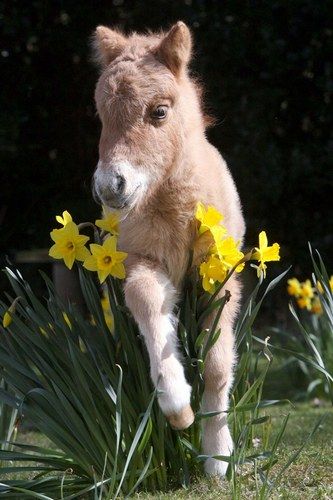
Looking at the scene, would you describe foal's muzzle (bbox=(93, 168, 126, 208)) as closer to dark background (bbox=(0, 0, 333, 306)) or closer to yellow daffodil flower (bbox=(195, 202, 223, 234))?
yellow daffodil flower (bbox=(195, 202, 223, 234))

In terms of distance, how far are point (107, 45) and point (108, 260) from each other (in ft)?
2.89

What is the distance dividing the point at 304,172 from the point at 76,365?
532 cm

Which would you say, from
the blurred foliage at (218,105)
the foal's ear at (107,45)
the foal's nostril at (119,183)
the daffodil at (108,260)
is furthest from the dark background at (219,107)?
the foal's nostril at (119,183)

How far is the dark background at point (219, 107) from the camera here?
794 centimetres

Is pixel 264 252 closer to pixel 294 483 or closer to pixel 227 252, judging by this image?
pixel 227 252

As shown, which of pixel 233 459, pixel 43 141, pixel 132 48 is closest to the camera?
pixel 233 459

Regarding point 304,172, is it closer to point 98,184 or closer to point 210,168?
point 210,168

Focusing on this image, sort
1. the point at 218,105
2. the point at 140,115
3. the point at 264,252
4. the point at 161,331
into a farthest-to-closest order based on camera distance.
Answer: the point at 218,105
the point at 264,252
the point at 140,115
the point at 161,331

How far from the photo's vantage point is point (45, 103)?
8.41m

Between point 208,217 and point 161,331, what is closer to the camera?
point 161,331

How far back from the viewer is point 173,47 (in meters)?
3.49

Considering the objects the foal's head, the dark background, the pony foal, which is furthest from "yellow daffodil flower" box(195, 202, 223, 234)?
the dark background

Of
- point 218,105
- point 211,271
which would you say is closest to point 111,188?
point 211,271

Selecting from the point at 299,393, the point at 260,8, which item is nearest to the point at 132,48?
the point at 299,393
